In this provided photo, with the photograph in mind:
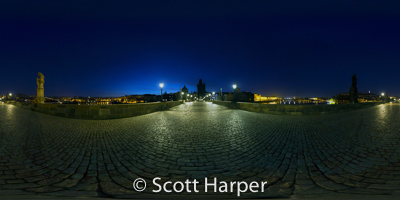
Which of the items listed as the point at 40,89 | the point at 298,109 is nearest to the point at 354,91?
the point at 298,109

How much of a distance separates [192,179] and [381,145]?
5478mm

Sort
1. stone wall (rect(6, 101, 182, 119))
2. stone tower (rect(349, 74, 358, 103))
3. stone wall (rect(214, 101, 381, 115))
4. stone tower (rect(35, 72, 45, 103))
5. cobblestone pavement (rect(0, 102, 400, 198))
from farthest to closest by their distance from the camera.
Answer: stone tower (rect(349, 74, 358, 103)) → stone tower (rect(35, 72, 45, 103)) → stone wall (rect(214, 101, 381, 115)) → stone wall (rect(6, 101, 182, 119)) → cobblestone pavement (rect(0, 102, 400, 198))

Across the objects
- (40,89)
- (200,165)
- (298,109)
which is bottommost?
(200,165)

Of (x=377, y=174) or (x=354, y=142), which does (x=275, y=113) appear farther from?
(x=377, y=174)

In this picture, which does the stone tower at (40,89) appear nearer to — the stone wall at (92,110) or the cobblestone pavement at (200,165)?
the stone wall at (92,110)

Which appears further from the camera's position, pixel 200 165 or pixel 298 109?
pixel 298 109

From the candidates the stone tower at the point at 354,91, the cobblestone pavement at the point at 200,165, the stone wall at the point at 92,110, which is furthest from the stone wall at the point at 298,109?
the stone tower at the point at 354,91

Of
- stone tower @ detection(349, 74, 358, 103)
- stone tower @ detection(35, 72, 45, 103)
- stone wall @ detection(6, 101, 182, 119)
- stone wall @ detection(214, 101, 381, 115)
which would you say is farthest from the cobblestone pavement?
stone tower @ detection(349, 74, 358, 103)

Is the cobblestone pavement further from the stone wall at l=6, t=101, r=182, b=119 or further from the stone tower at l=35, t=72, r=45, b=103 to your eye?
the stone tower at l=35, t=72, r=45, b=103

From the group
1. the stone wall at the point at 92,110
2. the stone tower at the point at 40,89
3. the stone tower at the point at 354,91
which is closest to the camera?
the stone wall at the point at 92,110

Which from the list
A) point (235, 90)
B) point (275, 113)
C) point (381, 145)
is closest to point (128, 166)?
point (381, 145)

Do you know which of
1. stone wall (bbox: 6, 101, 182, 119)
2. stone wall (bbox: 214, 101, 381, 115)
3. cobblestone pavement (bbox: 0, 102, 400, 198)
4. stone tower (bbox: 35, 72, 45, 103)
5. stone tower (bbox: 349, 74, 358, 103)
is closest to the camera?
cobblestone pavement (bbox: 0, 102, 400, 198)

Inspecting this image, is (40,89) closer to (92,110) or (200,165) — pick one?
(92,110)

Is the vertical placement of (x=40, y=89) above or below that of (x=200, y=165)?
above
